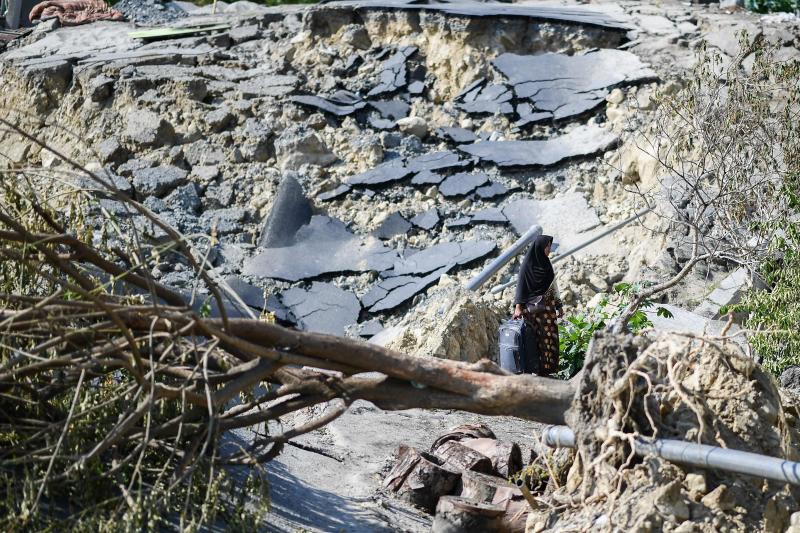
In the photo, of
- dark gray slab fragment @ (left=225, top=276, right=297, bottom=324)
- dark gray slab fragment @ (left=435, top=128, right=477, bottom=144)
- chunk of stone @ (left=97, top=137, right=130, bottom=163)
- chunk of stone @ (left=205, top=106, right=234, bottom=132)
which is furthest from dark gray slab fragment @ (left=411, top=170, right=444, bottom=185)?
chunk of stone @ (left=97, top=137, right=130, bottom=163)

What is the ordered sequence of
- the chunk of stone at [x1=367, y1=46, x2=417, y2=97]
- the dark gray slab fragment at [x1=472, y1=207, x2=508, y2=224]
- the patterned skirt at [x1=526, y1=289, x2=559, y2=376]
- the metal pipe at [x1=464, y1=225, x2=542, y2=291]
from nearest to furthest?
the patterned skirt at [x1=526, y1=289, x2=559, y2=376], the metal pipe at [x1=464, y1=225, x2=542, y2=291], the dark gray slab fragment at [x1=472, y1=207, x2=508, y2=224], the chunk of stone at [x1=367, y1=46, x2=417, y2=97]

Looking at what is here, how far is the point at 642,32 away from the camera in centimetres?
1189

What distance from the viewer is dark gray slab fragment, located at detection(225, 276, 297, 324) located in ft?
33.1

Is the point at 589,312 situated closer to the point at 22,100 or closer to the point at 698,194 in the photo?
the point at 698,194

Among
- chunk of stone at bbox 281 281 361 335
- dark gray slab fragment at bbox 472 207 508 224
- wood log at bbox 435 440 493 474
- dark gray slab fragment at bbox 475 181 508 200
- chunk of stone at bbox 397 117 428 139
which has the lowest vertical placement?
chunk of stone at bbox 281 281 361 335

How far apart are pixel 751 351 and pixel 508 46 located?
6.14 metres

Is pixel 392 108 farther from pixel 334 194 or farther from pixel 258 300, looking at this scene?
pixel 258 300

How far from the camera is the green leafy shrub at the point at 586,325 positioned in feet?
24.6

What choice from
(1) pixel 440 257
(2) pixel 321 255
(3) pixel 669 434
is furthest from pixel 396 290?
(3) pixel 669 434

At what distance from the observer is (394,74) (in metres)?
12.4

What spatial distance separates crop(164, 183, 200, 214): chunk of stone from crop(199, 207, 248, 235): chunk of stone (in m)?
0.18

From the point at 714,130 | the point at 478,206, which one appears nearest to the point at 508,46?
the point at 478,206

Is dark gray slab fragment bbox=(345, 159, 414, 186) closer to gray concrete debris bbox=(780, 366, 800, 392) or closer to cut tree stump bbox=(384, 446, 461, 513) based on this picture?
gray concrete debris bbox=(780, 366, 800, 392)

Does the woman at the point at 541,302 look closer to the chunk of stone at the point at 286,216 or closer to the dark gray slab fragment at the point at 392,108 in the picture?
the chunk of stone at the point at 286,216
